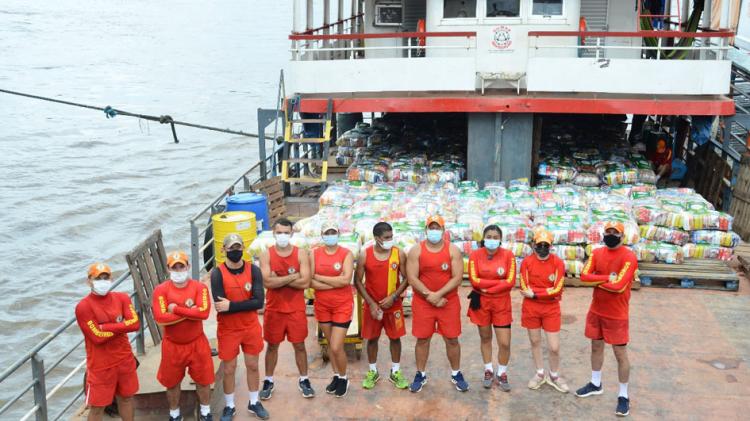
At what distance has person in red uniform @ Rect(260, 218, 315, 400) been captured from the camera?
25.4 feet

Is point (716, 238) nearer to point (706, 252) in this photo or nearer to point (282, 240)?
point (706, 252)

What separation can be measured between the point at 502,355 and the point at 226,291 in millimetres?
2912

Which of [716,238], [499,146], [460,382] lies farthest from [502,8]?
[460,382]

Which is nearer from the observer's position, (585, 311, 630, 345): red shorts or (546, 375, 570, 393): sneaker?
(585, 311, 630, 345): red shorts

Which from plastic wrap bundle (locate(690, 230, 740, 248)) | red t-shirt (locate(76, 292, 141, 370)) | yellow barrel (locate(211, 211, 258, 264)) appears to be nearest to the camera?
red t-shirt (locate(76, 292, 141, 370))

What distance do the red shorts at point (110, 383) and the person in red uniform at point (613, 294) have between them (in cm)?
431

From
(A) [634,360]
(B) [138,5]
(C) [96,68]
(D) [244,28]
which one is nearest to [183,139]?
(C) [96,68]

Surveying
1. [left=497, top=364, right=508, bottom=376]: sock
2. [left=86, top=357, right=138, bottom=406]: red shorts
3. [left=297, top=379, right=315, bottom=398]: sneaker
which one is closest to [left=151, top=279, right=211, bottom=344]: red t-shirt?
[left=86, top=357, right=138, bottom=406]: red shorts

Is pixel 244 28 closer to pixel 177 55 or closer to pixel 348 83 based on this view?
pixel 177 55

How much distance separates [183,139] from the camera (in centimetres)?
3738

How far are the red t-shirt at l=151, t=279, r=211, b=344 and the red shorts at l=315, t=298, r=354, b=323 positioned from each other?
1282 mm

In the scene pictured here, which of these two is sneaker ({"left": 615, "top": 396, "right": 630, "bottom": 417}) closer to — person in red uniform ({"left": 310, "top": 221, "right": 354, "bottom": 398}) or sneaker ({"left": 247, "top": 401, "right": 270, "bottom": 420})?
person in red uniform ({"left": 310, "top": 221, "right": 354, "bottom": 398})

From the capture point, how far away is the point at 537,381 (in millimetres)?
8375

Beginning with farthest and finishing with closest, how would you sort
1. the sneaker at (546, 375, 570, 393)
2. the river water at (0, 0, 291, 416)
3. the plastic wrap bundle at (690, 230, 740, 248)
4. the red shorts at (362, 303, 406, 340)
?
the river water at (0, 0, 291, 416) → the plastic wrap bundle at (690, 230, 740, 248) → the sneaker at (546, 375, 570, 393) → the red shorts at (362, 303, 406, 340)
